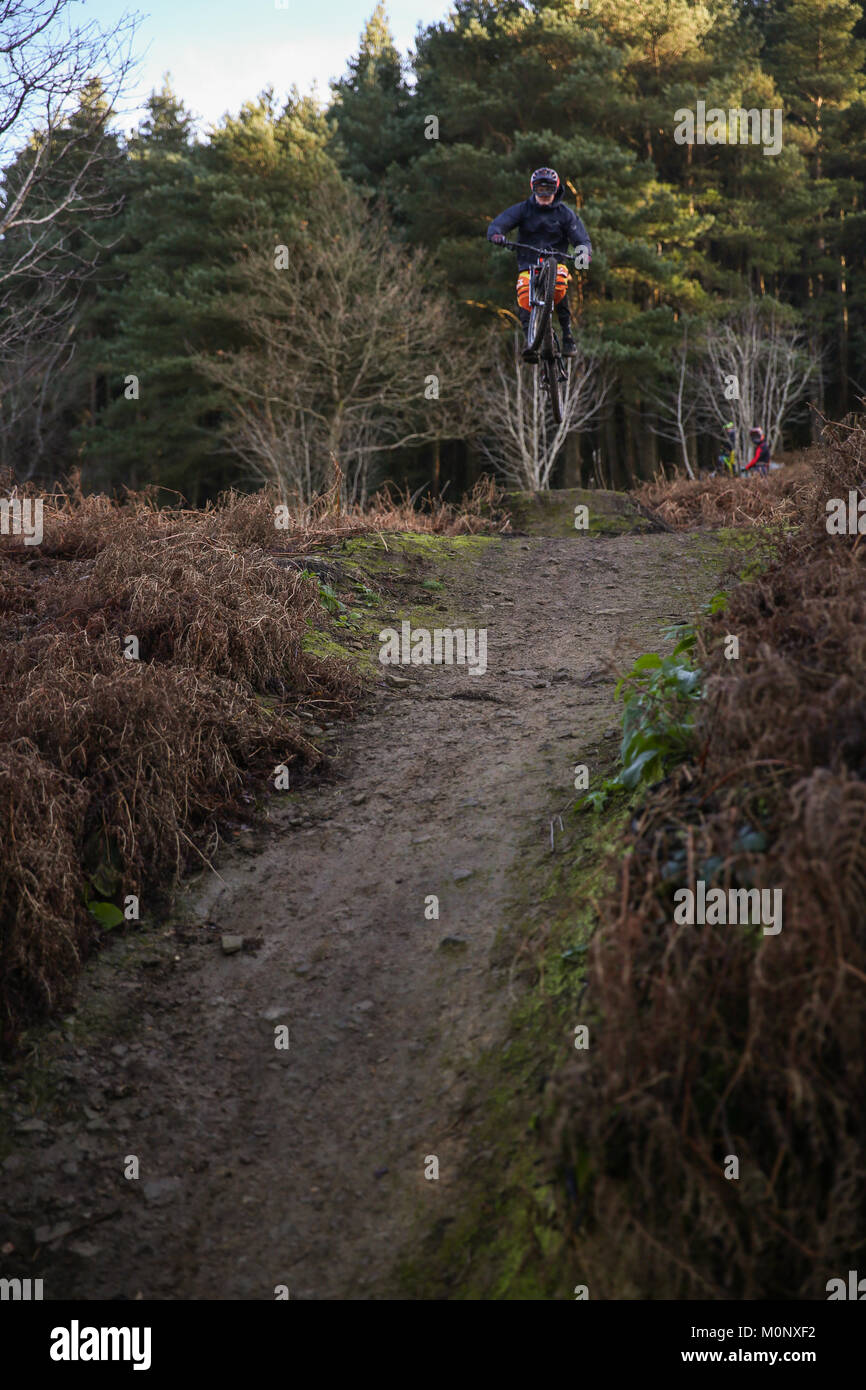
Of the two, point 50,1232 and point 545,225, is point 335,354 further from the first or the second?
point 50,1232

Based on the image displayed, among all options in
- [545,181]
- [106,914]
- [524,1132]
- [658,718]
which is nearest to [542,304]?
[545,181]

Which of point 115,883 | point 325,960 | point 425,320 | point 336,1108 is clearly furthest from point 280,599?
point 425,320

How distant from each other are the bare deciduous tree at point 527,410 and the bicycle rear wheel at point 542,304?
33.3 ft

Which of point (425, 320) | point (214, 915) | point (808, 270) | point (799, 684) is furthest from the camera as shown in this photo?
point (808, 270)

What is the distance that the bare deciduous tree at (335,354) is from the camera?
22.5m

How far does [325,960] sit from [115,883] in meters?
1.16

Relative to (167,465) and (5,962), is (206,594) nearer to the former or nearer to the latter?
(5,962)

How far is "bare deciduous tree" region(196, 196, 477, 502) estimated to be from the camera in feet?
73.8

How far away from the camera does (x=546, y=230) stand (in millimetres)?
9352

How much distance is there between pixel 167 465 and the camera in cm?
2798

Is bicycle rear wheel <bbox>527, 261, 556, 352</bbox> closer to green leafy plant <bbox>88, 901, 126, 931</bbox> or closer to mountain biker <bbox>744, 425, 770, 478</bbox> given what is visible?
green leafy plant <bbox>88, 901, 126, 931</bbox>

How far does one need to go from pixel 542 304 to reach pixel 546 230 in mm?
880

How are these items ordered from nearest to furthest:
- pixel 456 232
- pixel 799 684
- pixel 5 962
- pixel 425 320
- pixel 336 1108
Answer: pixel 799 684, pixel 336 1108, pixel 5 962, pixel 425 320, pixel 456 232

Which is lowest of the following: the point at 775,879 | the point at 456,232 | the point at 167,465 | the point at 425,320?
the point at 775,879
